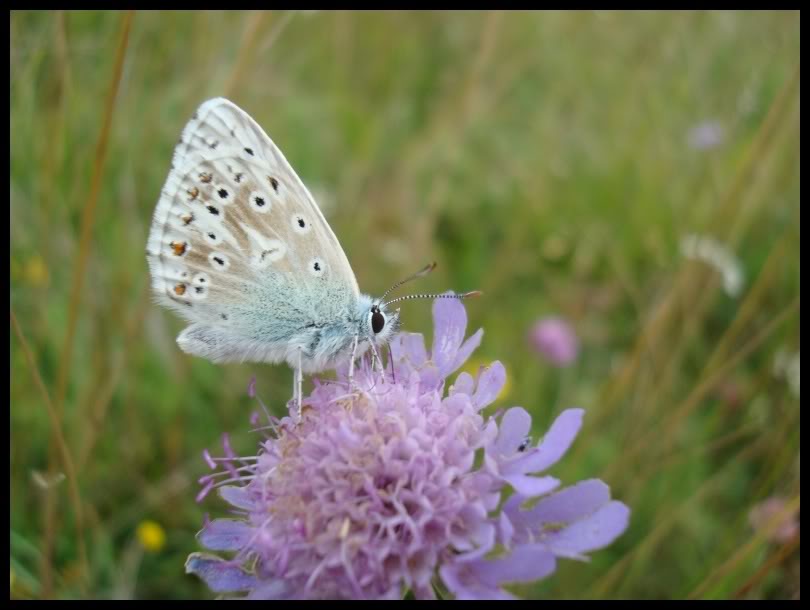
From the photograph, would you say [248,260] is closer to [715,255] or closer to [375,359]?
[375,359]

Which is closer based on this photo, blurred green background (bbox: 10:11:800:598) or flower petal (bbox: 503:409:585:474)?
flower petal (bbox: 503:409:585:474)

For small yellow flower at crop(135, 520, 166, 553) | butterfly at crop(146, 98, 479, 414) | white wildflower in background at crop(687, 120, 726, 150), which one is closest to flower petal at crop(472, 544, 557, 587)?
butterfly at crop(146, 98, 479, 414)

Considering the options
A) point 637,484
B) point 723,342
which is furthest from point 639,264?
point 637,484

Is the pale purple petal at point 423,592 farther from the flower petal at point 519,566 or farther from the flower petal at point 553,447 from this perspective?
the flower petal at point 553,447

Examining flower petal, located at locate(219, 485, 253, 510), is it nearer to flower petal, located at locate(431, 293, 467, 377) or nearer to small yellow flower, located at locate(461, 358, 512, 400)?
flower petal, located at locate(431, 293, 467, 377)

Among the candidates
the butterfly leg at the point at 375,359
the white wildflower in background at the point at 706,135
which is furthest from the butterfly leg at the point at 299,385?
the white wildflower in background at the point at 706,135

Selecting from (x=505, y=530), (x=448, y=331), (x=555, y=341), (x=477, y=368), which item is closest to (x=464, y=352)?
(x=448, y=331)
